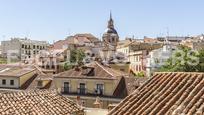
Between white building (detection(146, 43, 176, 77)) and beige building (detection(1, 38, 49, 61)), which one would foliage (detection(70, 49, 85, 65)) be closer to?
white building (detection(146, 43, 176, 77))

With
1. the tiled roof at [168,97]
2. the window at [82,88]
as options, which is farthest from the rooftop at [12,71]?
the tiled roof at [168,97]

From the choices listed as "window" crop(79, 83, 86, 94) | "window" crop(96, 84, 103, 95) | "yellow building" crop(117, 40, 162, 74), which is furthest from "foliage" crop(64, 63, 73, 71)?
"window" crop(96, 84, 103, 95)

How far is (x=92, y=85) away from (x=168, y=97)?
30.0 meters

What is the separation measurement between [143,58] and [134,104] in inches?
2464

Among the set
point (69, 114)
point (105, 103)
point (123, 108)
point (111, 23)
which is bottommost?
point (105, 103)

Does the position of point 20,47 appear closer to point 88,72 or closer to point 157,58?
point 157,58

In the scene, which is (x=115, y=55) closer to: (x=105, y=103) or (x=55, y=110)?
(x=105, y=103)

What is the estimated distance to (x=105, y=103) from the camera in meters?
36.1

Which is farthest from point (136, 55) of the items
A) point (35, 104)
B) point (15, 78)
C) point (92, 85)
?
point (35, 104)

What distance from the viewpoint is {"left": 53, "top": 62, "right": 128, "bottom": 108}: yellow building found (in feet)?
120

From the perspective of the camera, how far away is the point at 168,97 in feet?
26.1

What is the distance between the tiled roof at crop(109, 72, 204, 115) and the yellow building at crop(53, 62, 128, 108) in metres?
27.0

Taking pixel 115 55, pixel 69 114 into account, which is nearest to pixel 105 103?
pixel 69 114

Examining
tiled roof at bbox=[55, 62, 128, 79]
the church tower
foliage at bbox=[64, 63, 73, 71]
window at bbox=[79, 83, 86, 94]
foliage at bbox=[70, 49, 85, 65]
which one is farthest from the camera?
the church tower
